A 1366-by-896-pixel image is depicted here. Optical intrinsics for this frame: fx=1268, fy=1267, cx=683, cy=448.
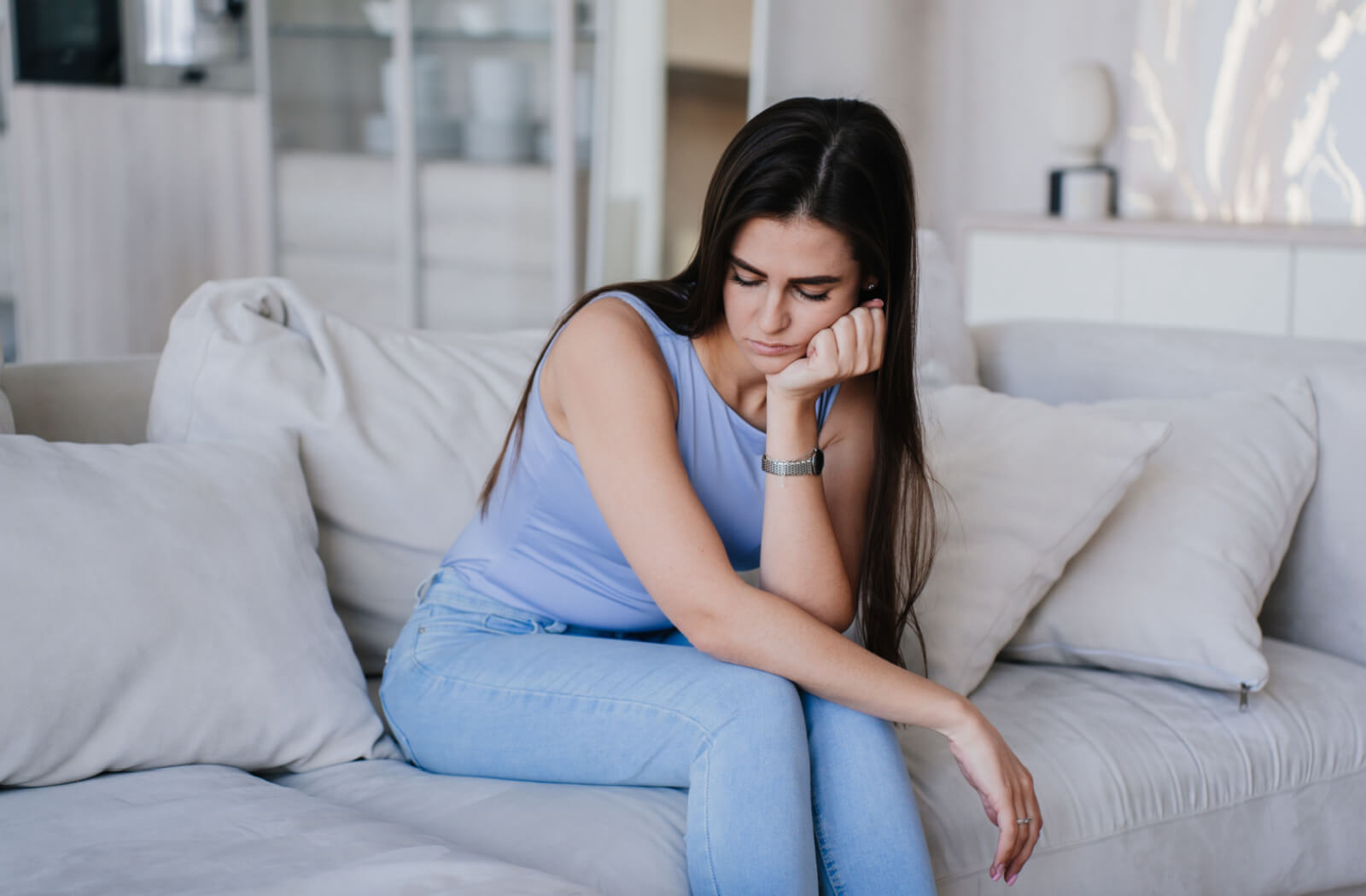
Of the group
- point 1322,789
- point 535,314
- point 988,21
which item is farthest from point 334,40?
point 1322,789

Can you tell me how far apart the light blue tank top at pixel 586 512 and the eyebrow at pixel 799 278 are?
0.40 feet

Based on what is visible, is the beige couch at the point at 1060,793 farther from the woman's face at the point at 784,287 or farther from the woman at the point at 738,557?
the woman's face at the point at 784,287

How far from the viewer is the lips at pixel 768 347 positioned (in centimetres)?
124

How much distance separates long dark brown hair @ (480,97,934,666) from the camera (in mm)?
1182

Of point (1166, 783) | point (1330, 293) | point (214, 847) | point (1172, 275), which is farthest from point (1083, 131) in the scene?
point (214, 847)

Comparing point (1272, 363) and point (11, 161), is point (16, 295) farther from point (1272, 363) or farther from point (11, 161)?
point (1272, 363)

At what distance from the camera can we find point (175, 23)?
148 inches

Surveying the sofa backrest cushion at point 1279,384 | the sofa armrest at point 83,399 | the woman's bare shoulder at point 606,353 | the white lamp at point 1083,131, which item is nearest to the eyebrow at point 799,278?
the woman's bare shoulder at point 606,353

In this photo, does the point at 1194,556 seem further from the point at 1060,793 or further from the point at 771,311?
the point at 771,311

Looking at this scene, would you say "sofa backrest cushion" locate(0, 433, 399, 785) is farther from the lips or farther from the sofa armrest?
the lips

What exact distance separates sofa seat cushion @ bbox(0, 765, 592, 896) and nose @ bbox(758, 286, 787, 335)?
0.54 metres

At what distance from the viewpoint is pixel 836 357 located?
1.23m

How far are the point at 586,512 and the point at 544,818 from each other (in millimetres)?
319

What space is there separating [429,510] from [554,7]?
265cm
